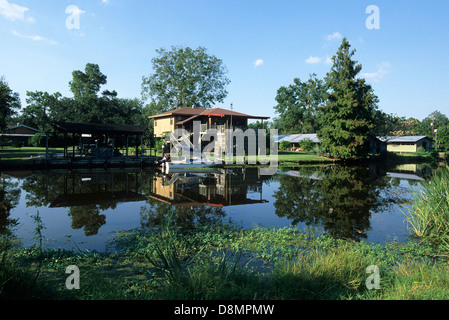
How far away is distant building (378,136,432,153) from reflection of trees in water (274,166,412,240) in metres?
47.5

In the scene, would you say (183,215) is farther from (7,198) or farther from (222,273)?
(7,198)

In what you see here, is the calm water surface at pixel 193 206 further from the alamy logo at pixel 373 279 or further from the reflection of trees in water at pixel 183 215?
the alamy logo at pixel 373 279

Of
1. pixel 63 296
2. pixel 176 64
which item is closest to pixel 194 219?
pixel 63 296

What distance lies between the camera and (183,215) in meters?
11.6

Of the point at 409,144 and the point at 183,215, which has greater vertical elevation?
the point at 409,144

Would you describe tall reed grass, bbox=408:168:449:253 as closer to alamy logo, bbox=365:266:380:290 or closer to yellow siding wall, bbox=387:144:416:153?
alamy logo, bbox=365:266:380:290

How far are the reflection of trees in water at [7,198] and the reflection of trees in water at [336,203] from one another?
10577 mm

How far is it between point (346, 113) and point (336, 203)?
29951 millimetres

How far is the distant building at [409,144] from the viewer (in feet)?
196

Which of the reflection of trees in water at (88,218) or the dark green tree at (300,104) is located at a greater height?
the dark green tree at (300,104)

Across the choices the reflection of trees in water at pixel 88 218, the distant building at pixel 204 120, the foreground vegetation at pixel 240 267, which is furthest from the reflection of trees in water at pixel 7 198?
the distant building at pixel 204 120

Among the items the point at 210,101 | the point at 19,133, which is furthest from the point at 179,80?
the point at 19,133
